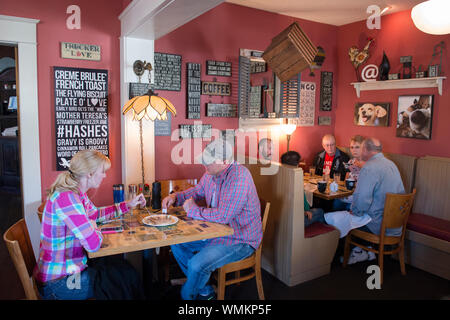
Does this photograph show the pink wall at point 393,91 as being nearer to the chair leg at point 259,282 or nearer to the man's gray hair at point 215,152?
the chair leg at point 259,282

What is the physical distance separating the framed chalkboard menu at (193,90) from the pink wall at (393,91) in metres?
2.49

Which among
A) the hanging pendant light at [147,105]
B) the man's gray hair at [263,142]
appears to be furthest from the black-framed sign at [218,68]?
the hanging pendant light at [147,105]

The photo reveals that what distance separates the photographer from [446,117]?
4.30 m

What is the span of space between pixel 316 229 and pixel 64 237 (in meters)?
2.31

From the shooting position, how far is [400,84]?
4.73 metres

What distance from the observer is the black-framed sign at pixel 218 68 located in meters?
4.39

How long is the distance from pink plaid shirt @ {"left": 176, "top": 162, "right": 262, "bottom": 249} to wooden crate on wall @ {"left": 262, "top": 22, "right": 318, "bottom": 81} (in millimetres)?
1851

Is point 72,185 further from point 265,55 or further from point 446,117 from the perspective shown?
point 446,117

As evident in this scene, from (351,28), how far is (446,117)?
76.4 inches

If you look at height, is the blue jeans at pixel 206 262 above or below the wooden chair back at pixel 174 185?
below

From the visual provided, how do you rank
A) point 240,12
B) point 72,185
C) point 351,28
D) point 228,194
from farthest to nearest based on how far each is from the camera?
1. point 351,28
2. point 240,12
3. point 228,194
4. point 72,185

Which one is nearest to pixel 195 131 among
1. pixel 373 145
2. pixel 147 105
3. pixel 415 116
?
pixel 147 105

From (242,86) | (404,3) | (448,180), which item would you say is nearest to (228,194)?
(242,86)

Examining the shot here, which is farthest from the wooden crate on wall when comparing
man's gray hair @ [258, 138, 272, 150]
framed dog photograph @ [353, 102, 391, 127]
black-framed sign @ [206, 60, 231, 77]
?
framed dog photograph @ [353, 102, 391, 127]
